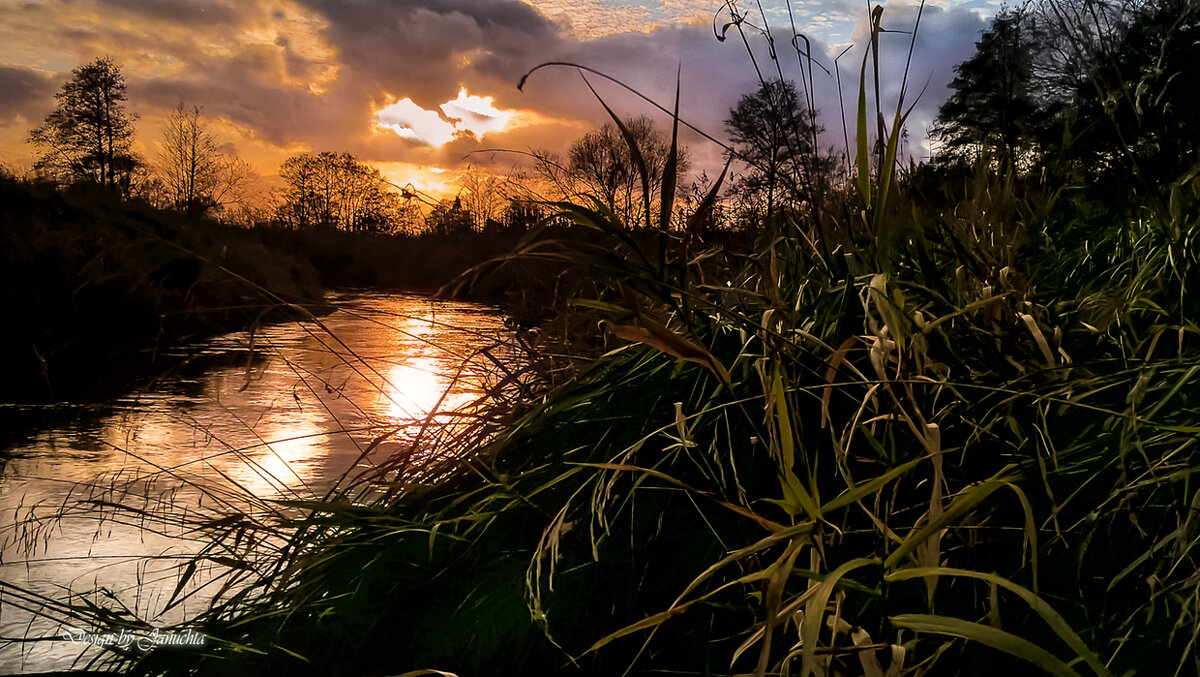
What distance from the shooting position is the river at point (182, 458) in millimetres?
1461

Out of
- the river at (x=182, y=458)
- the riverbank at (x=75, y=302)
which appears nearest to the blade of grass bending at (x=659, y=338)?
the river at (x=182, y=458)

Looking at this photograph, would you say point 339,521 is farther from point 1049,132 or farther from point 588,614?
point 1049,132

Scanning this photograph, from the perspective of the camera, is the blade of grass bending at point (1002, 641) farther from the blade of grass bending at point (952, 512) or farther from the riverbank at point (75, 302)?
the riverbank at point (75, 302)

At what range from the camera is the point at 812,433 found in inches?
39.2

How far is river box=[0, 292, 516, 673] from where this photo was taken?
1461mm

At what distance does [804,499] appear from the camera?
0.73 metres

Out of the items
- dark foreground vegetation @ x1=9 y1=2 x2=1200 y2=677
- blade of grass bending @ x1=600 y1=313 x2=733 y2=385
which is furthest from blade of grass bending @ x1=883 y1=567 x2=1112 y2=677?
blade of grass bending @ x1=600 y1=313 x2=733 y2=385

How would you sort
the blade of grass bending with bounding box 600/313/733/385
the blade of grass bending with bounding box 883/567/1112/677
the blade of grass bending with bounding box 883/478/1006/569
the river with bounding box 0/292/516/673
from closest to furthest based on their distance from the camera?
1. the blade of grass bending with bounding box 883/567/1112/677
2. the blade of grass bending with bounding box 883/478/1006/569
3. the blade of grass bending with bounding box 600/313/733/385
4. the river with bounding box 0/292/516/673

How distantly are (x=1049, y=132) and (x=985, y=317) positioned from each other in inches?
83.7

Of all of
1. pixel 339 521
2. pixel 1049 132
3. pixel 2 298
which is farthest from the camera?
pixel 2 298

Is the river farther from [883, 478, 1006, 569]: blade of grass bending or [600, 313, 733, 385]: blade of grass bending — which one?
[883, 478, 1006, 569]: blade of grass bending

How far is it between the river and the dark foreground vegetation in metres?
0.22

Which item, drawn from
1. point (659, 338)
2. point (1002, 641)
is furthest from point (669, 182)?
point (1002, 641)

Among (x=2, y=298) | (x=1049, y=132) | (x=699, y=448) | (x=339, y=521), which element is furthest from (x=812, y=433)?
(x=2, y=298)
